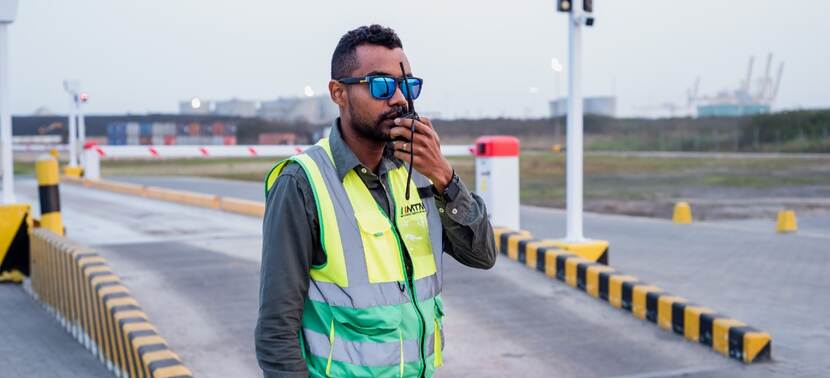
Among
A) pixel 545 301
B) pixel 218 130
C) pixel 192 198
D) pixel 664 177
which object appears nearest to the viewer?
pixel 545 301

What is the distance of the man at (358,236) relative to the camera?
8.68 feet

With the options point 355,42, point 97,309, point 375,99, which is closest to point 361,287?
point 375,99

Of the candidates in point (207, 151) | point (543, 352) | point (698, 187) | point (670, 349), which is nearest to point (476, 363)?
point (543, 352)

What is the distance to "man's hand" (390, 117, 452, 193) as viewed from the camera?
2.64 meters

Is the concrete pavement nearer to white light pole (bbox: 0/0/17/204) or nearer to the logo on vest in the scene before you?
white light pole (bbox: 0/0/17/204)

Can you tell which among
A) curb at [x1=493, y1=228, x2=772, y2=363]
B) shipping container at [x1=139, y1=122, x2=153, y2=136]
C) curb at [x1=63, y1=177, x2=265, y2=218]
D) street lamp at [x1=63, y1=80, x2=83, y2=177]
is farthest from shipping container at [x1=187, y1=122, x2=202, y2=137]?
curb at [x1=493, y1=228, x2=772, y2=363]

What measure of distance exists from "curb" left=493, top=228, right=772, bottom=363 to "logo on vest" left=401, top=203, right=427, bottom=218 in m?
4.14

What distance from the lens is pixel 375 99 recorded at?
107 inches

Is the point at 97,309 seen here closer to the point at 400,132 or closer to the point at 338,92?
the point at 338,92

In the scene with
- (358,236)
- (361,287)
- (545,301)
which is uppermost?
(358,236)

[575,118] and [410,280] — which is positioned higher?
[575,118]

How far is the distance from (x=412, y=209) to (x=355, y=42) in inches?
20.5

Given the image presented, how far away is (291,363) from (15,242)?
828 cm

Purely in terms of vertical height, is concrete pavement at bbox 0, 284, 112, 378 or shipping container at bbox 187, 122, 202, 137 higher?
shipping container at bbox 187, 122, 202, 137
